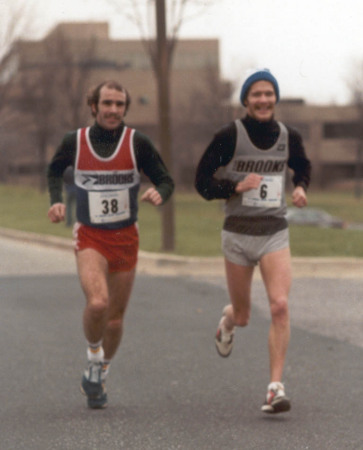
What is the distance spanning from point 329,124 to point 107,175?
68378 millimetres

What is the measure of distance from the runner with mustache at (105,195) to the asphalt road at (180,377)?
46 centimetres

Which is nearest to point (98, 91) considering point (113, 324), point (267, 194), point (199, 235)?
point (267, 194)

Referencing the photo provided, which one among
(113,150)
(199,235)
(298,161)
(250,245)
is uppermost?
(113,150)

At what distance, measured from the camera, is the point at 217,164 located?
17.3 ft

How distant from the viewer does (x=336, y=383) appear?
5.77 meters

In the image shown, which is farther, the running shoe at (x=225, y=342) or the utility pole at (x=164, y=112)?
the utility pole at (x=164, y=112)

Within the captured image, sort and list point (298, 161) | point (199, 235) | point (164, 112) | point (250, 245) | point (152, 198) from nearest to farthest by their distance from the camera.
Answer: point (152, 198), point (250, 245), point (298, 161), point (164, 112), point (199, 235)

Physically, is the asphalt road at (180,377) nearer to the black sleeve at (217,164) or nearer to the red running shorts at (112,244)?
the red running shorts at (112,244)

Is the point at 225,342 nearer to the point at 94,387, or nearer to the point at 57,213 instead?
the point at 94,387

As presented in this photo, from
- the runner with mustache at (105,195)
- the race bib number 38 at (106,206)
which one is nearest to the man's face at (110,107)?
the runner with mustache at (105,195)

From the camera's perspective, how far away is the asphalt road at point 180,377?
454 cm

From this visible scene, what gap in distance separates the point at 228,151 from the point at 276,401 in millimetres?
1501

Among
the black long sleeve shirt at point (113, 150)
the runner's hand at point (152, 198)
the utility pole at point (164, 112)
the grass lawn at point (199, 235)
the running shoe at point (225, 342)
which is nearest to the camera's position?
the runner's hand at point (152, 198)

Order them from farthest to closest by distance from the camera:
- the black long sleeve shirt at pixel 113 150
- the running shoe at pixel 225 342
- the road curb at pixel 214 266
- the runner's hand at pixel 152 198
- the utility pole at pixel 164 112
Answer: the utility pole at pixel 164 112
the road curb at pixel 214 266
the running shoe at pixel 225 342
the black long sleeve shirt at pixel 113 150
the runner's hand at pixel 152 198
